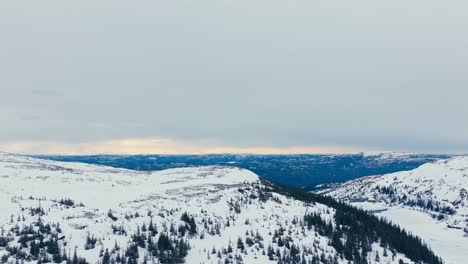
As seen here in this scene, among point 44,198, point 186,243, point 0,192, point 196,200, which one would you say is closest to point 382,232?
point 196,200

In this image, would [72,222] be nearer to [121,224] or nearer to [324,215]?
[121,224]

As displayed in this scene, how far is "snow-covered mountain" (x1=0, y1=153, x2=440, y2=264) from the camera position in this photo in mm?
116875

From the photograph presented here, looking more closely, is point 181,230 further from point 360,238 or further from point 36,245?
point 360,238

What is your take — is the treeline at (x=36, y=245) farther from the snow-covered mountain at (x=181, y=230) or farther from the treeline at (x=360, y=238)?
the treeline at (x=360, y=238)

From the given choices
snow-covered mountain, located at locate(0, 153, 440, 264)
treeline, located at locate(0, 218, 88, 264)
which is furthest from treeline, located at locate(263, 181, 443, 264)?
treeline, located at locate(0, 218, 88, 264)

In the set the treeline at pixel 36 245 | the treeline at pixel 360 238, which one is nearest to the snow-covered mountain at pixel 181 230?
the treeline at pixel 36 245

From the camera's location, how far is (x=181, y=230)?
138 metres

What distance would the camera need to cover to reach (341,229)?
161875 millimetres

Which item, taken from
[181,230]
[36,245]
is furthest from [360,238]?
[36,245]

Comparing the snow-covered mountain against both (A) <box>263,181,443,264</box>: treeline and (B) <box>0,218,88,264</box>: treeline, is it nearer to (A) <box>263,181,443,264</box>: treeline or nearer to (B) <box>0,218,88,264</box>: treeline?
(B) <box>0,218,88,264</box>: treeline

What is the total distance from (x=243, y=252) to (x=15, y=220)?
6286 centimetres

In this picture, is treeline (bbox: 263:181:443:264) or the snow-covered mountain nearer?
the snow-covered mountain

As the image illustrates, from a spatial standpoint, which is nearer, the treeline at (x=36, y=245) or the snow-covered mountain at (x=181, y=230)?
the treeline at (x=36, y=245)

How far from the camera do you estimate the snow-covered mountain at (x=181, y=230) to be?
383ft
